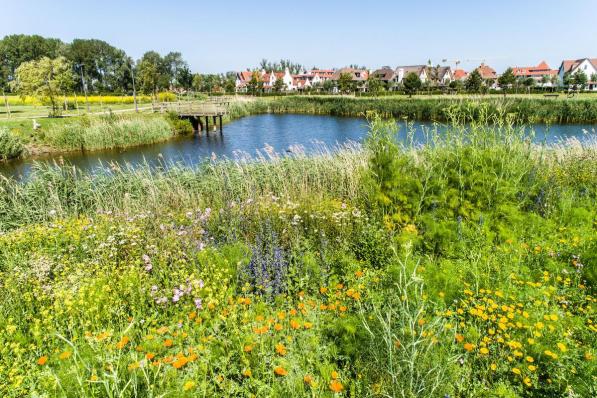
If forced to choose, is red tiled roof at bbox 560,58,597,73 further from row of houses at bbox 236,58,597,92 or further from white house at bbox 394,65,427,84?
white house at bbox 394,65,427,84

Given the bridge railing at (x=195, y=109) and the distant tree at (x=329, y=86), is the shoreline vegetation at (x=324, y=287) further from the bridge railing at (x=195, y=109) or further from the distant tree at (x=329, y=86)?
the distant tree at (x=329, y=86)

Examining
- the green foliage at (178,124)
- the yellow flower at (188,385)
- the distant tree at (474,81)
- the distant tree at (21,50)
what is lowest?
the yellow flower at (188,385)

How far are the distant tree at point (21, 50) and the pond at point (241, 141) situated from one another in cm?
7214

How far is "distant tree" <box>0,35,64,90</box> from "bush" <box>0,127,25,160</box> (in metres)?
75.5

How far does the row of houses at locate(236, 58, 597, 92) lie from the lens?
72312 millimetres

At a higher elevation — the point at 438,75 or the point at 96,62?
the point at 96,62

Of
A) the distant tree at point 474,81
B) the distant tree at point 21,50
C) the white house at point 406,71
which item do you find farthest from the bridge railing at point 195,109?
the white house at point 406,71

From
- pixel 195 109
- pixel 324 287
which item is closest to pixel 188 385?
pixel 324 287

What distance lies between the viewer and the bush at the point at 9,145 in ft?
63.1

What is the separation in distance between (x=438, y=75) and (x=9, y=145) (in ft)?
281

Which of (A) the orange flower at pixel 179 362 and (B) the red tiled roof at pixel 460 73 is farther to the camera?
(B) the red tiled roof at pixel 460 73

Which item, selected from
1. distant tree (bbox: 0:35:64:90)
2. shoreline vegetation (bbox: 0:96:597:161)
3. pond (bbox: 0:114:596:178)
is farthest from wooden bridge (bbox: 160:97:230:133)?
distant tree (bbox: 0:35:64:90)

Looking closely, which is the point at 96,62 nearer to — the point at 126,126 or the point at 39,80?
the point at 39,80

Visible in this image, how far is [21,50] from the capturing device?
276 ft
